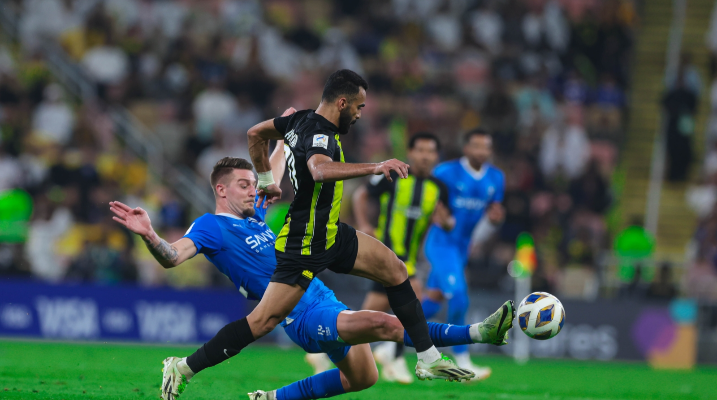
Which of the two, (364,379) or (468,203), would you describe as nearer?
(364,379)

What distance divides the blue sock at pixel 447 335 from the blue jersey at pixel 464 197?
4.77 metres

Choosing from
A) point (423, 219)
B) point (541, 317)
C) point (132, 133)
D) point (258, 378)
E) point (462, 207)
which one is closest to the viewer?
point (541, 317)

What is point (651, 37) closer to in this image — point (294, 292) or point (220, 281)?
point (220, 281)

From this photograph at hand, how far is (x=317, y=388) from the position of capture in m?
7.01

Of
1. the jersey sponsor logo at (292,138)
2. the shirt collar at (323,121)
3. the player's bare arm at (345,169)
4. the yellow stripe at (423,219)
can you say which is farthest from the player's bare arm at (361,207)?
the player's bare arm at (345,169)

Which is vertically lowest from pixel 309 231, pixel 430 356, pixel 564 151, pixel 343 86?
pixel 430 356

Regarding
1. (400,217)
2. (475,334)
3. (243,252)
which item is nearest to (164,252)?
(243,252)

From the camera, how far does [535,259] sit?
16.0 metres

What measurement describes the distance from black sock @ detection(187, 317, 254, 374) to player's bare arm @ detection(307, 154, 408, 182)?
48.9 inches

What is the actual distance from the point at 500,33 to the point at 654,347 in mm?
8921

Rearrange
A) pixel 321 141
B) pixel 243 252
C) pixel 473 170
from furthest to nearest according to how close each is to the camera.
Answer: pixel 473 170
pixel 243 252
pixel 321 141

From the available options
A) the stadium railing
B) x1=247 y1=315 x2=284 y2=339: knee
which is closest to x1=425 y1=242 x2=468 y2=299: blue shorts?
x1=247 y1=315 x2=284 y2=339: knee

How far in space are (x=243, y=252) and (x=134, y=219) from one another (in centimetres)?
93

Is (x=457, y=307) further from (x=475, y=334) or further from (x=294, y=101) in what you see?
(x=294, y=101)
